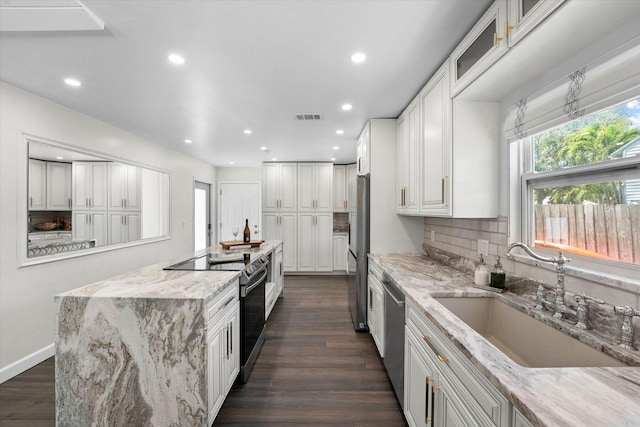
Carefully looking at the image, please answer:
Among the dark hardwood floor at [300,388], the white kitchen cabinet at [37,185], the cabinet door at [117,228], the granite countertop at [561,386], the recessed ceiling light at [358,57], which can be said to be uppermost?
the recessed ceiling light at [358,57]

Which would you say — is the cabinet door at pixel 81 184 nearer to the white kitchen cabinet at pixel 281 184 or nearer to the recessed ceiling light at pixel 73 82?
the recessed ceiling light at pixel 73 82

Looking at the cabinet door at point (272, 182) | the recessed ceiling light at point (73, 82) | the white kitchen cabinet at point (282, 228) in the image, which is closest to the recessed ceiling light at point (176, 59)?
the recessed ceiling light at point (73, 82)

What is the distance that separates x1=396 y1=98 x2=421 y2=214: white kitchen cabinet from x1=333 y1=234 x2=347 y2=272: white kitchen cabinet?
10.4 ft

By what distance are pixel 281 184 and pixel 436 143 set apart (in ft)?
14.3

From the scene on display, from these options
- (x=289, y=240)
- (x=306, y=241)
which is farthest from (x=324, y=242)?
(x=289, y=240)

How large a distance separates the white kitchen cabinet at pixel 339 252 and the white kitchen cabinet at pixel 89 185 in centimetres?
414

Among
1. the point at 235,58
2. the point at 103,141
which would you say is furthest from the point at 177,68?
the point at 103,141

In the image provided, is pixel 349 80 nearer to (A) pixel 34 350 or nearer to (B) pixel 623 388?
(B) pixel 623 388

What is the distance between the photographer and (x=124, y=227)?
144 inches

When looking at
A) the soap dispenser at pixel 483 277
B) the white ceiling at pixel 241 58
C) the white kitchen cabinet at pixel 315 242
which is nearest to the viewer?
the white ceiling at pixel 241 58

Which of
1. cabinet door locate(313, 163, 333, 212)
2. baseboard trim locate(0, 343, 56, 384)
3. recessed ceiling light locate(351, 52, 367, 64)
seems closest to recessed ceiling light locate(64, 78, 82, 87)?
recessed ceiling light locate(351, 52, 367, 64)

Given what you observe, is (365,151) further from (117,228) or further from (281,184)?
(117,228)

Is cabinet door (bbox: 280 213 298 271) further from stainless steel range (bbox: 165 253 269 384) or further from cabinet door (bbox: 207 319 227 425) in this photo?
cabinet door (bbox: 207 319 227 425)

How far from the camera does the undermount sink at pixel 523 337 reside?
1104 millimetres
